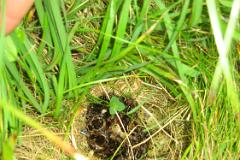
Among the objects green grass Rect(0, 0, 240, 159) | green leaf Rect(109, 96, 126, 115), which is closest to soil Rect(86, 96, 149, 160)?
green leaf Rect(109, 96, 126, 115)

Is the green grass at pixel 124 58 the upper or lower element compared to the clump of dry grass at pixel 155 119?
upper

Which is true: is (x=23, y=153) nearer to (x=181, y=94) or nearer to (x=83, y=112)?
(x=83, y=112)

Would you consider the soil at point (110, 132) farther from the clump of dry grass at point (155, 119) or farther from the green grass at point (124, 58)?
the green grass at point (124, 58)

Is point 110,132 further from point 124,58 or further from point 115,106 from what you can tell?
point 124,58

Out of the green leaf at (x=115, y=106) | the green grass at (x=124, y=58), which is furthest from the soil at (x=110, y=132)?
the green grass at (x=124, y=58)

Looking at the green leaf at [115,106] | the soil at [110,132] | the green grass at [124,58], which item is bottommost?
the soil at [110,132]

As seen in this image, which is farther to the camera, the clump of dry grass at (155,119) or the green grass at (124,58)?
the clump of dry grass at (155,119)

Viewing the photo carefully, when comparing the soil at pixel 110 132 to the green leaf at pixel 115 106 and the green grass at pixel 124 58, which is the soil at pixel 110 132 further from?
the green grass at pixel 124 58
